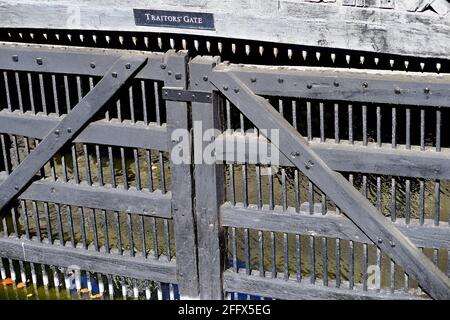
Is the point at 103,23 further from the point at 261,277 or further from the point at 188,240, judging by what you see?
the point at 261,277

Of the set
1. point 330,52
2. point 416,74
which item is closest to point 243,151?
point 330,52

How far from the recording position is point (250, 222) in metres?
7.13

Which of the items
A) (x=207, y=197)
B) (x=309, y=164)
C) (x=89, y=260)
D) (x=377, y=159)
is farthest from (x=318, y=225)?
(x=89, y=260)

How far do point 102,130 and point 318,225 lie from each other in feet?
5.98

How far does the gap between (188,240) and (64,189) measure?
44.9 inches

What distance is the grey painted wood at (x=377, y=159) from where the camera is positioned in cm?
650

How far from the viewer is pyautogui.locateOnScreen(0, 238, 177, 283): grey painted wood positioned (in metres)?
7.55

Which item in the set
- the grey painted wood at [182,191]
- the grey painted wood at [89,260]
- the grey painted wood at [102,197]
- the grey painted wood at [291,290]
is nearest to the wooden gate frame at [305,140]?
the grey painted wood at [182,191]

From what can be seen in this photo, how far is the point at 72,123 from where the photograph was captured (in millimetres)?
7281

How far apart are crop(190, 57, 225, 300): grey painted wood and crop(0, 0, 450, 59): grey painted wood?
396 mm

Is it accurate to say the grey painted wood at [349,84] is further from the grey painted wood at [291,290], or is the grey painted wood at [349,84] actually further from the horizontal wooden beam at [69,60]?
the grey painted wood at [291,290]

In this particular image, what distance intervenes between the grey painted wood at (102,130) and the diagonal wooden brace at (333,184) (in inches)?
27.5

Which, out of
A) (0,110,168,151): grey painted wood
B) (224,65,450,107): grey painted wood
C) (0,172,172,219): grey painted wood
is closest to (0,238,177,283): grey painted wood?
(0,172,172,219): grey painted wood

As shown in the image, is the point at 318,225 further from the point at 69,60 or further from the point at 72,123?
the point at 69,60
